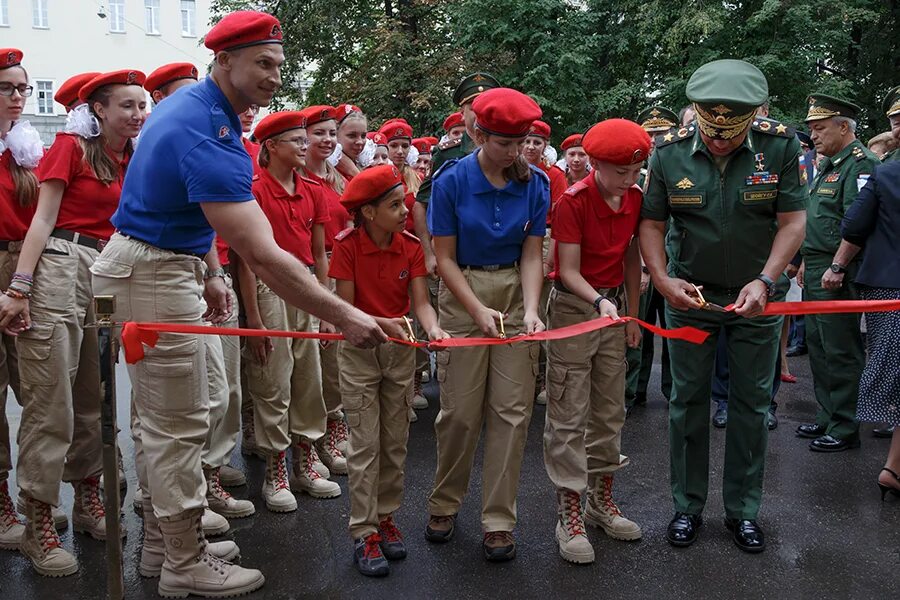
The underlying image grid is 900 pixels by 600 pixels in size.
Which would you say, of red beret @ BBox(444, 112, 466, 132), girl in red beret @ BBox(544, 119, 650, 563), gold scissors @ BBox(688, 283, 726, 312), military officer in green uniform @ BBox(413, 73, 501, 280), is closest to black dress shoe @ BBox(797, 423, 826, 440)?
girl in red beret @ BBox(544, 119, 650, 563)

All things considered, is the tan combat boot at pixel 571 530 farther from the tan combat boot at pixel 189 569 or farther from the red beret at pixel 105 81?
the red beret at pixel 105 81

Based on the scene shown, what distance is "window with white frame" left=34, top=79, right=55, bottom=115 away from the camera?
38469 millimetres

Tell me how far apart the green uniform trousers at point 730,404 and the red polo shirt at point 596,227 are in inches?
16.1

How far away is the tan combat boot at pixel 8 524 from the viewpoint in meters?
4.19

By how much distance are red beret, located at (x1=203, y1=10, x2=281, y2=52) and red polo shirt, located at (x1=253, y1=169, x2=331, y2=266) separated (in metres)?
1.59

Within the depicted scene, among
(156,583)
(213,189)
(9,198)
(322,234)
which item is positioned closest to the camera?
(213,189)

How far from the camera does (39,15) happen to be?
38688mm

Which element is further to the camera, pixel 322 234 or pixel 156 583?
pixel 322 234

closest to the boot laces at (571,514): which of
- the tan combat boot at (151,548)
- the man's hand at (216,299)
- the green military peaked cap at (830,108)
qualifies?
the tan combat boot at (151,548)

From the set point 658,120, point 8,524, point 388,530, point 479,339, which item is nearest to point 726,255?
point 479,339

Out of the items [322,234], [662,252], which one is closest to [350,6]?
[322,234]

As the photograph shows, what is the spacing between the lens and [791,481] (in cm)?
524

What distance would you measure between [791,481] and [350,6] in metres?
18.2

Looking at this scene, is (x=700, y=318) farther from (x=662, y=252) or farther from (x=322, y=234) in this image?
(x=322, y=234)
